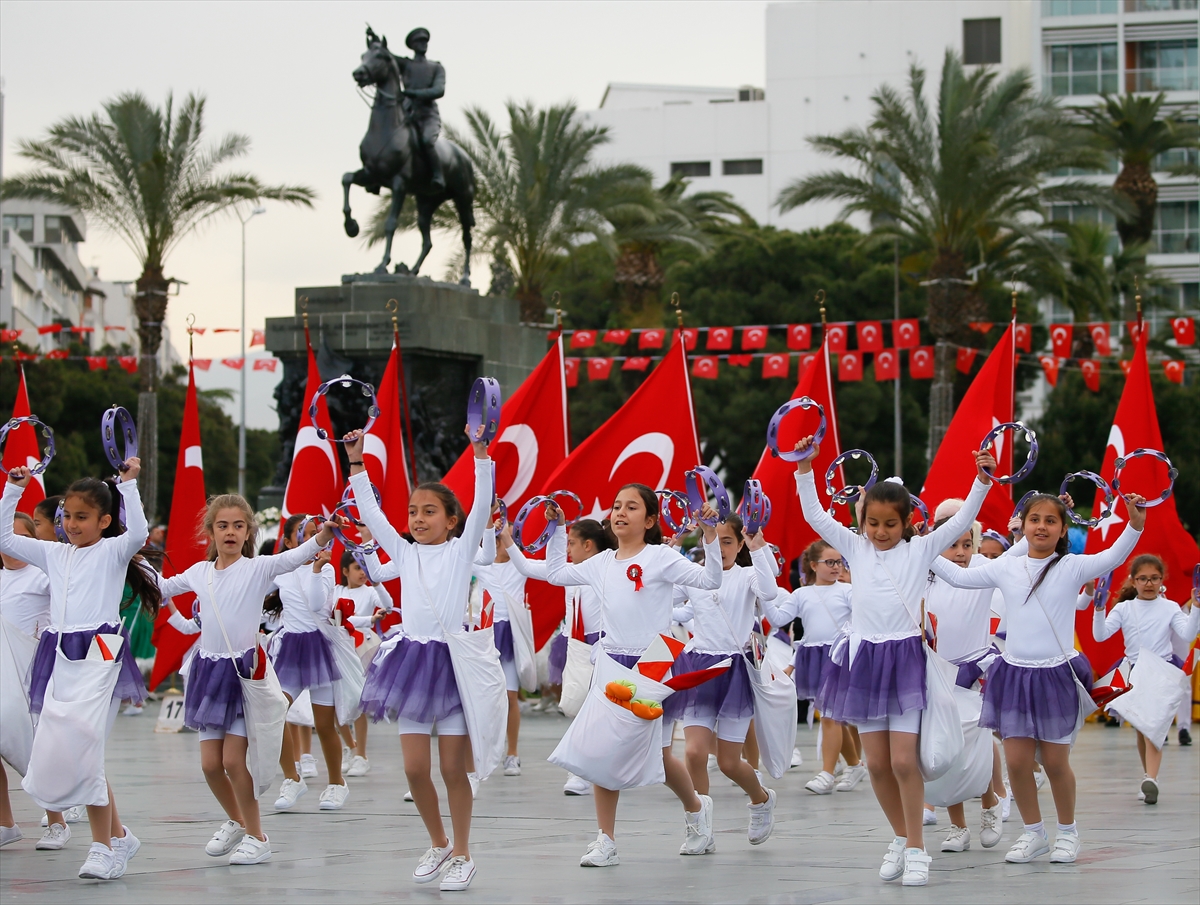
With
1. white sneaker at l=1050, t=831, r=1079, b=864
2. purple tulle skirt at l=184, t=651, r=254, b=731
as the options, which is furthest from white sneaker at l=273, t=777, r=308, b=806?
white sneaker at l=1050, t=831, r=1079, b=864

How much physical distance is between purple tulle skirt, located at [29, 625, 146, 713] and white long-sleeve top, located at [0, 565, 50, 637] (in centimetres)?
78

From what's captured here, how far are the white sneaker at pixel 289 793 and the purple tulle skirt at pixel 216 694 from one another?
2147 millimetres

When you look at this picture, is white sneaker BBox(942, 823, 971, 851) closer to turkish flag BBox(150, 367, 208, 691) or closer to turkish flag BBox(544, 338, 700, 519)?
turkish flag BBox(544, 338, 700, 519)

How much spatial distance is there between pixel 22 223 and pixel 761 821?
85557 mm

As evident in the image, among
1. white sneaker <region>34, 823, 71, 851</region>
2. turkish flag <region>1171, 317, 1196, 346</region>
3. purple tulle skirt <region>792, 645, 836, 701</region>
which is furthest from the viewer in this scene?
turkish flag <region>1171, 317, 1196, 346</region>

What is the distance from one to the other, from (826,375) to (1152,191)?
27680 mm

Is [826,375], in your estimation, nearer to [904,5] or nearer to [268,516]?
[268,516]

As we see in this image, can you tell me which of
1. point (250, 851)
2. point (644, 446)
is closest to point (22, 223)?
point (644, 446)

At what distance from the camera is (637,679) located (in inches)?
285

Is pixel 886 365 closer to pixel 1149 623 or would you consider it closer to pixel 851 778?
pixel 1149 623

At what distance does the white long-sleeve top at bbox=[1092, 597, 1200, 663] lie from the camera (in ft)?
34.6

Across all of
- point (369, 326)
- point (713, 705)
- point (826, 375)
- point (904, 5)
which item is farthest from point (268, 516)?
point (904, 5)

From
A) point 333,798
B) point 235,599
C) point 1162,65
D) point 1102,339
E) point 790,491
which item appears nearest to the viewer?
point 235,599

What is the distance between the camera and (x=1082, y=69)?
57688 mm
